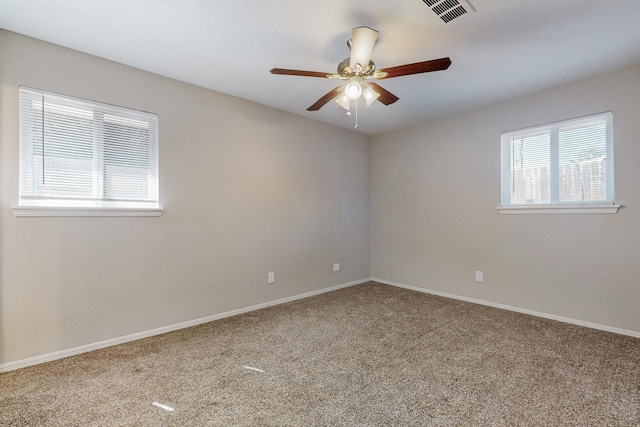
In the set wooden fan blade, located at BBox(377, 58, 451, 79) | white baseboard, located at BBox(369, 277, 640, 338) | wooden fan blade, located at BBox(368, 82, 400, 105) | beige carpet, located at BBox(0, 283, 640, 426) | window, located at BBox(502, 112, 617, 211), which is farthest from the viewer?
window, located at BBox(502, 112, 617, 211)

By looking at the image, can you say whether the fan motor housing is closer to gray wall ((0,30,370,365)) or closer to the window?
gray wall ((0,30,370,365))

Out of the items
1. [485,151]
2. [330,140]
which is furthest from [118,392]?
[485,151]

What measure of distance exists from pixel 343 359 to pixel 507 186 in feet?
8.89

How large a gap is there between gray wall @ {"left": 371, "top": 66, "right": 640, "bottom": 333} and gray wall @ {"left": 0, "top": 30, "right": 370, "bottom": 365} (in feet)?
2.46

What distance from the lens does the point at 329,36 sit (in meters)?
2.10

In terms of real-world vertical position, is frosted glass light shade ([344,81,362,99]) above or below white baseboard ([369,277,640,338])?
above

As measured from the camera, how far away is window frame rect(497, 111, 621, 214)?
8.76 ft

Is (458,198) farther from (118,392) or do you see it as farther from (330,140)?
(118,392)

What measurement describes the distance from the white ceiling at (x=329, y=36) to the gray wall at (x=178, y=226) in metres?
0.28

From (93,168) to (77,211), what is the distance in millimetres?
368

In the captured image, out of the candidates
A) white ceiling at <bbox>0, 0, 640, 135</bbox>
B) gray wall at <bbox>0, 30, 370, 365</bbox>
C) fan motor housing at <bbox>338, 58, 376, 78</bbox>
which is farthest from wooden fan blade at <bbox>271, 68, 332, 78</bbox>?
gray wall at <bbox>0, 30, 370, 365</bbox>

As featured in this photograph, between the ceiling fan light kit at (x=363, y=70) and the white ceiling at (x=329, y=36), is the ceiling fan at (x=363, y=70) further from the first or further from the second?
the white ceiling at (x=329, y=36)

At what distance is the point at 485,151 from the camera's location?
11.3ft

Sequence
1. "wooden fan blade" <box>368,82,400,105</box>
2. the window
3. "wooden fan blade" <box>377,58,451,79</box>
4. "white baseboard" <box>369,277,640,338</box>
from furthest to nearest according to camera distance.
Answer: the window, "white baseboard" <box>369,277,640,338</box>, "wooden fan blade" <box>368,82,400,105</box>, "wooden fan blade" <box>377,58,451,79</box>
